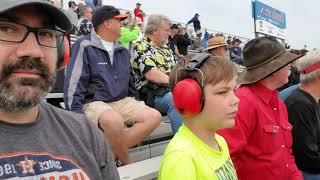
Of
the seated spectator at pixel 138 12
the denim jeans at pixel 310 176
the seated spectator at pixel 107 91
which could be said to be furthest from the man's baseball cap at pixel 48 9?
the seated spectator at pixel 138 12

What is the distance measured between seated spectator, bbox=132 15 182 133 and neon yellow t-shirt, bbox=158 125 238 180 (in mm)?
1864

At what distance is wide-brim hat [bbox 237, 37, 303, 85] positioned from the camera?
2728mm

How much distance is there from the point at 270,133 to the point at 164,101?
1.63 metres

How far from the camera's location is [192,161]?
1.75m

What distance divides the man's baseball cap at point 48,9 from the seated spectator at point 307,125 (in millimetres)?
2175

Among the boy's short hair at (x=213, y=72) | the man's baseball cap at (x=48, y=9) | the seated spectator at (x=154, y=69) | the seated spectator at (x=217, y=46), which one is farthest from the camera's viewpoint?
the seated spectator at (x=217, y=46)

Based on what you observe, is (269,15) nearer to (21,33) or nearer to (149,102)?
(149,102)

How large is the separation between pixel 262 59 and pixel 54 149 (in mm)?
1861

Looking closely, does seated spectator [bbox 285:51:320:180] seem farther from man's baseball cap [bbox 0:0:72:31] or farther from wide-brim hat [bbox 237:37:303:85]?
man's baseball cap [bbox 0:0:72:31]

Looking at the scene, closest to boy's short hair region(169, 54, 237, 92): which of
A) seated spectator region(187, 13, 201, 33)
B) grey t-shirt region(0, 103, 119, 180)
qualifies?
grey t-shirt region(0, 103, 119, 180)

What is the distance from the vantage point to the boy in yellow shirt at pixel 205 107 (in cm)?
188

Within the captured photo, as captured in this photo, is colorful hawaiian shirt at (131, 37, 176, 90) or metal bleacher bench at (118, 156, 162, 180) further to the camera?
colorful hawaiian shirt at (131, 37, 176, 90)

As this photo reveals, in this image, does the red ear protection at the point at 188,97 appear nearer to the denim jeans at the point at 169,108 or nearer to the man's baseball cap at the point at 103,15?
the denim jeans at the point at 169,108

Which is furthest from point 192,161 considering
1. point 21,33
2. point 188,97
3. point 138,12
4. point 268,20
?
point 268,20
